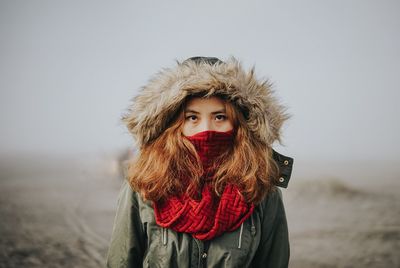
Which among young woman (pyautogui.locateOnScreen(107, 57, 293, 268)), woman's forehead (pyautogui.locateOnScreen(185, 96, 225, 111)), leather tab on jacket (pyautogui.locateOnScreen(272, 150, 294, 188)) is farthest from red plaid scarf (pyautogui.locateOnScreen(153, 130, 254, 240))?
leather tab on jacket (pyautogui.locateOnScreen(272, 150, 294, 188))

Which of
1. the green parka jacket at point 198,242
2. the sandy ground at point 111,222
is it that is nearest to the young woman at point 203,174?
the green parka jacket at point 198,242

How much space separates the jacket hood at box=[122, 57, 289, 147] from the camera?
182 cm

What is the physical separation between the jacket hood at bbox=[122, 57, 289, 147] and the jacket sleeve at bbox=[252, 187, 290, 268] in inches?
14.8

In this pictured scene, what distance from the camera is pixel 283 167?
194cm

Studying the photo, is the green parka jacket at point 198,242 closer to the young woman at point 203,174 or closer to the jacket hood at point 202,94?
the young woman at point 203,174

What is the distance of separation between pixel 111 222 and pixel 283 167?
4.85m

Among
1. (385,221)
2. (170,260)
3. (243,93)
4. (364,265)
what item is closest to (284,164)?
(243,93)

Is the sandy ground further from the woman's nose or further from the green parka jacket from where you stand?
→ the woman's nose

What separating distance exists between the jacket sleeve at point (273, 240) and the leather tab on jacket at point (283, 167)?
0.07 meters

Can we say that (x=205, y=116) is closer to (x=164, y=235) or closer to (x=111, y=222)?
(x=164, y=235)

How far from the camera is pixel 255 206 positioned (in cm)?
188

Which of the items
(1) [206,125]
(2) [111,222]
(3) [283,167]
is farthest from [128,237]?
(2) [111,222]

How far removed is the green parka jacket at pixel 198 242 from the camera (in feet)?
5.69

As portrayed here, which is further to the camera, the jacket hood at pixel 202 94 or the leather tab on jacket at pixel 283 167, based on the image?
the leather tab on jacket at pixel 283 167
